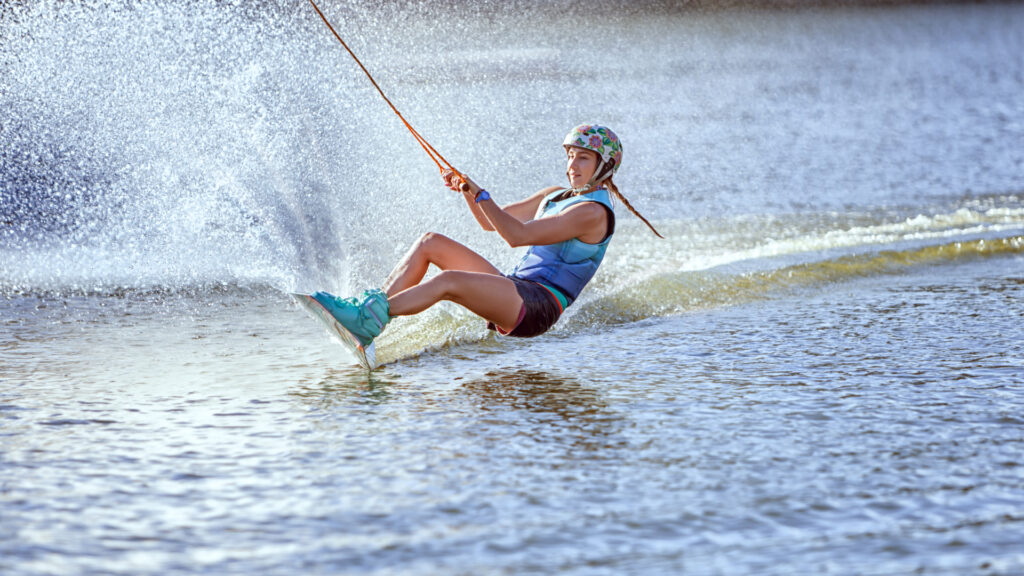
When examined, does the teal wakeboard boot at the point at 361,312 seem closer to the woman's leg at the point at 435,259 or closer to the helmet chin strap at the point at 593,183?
the woman's leg at the point at 435,259

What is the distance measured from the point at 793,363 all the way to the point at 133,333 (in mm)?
3528

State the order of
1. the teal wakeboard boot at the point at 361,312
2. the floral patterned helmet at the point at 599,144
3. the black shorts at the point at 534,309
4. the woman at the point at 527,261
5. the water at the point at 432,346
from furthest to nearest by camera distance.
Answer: the floral patterned helmet at the point at 599,144 → the black shorts at the point at 534,309 → the woman at the point at 527,261 → the teal wakeboard boot at the point at 361,312 → the water at the point at 432,346

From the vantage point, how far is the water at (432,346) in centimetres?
348

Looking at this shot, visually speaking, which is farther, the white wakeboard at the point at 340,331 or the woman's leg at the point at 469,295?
the woman's leg at the point at 469,295

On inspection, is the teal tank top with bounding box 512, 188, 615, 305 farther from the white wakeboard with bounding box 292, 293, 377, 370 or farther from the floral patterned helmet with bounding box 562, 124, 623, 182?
the white wakeboard with bounding box 292, 293, 377, 370

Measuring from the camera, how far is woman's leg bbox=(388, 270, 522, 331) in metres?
5.34

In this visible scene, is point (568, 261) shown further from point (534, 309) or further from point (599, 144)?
point (599, 144)

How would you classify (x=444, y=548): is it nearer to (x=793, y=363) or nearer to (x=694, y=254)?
(x=793, y=363)

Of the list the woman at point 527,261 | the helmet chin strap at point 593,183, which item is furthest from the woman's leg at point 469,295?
the helmet chin strap at point 593,183

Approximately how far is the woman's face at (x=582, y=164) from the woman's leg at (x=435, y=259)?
2.07 ft

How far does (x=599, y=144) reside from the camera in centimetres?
571

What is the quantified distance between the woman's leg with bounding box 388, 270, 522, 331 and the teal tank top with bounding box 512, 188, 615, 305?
269 mm

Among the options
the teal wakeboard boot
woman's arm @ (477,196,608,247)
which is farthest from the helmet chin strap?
the teal wakeboard boot

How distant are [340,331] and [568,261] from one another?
126cm
